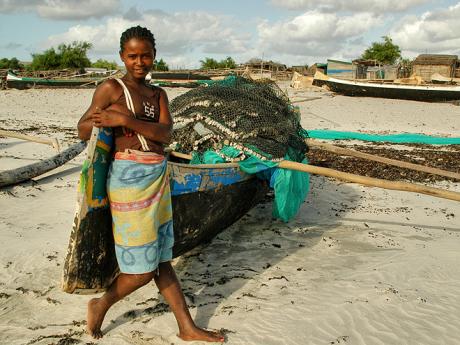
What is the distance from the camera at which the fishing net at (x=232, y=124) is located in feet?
14.3

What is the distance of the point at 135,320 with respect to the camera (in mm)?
2846

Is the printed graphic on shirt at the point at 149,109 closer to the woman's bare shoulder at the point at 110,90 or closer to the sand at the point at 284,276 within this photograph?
the woman's bare shoulder at the point at 110,90

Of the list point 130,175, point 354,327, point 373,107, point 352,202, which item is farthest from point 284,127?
point 373,107

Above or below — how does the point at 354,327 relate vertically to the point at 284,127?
below

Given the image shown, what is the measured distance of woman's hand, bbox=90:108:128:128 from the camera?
222cm

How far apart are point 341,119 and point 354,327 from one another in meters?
13.3

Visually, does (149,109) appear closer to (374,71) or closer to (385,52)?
(374,71)

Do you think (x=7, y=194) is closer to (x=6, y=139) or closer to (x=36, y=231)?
(x=36, y=231)

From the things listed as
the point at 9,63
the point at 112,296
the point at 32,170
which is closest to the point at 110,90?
the point at 112,296

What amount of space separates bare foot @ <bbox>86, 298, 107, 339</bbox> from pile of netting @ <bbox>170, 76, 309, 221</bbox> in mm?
1967

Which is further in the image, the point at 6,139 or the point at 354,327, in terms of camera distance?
the point at 6,139

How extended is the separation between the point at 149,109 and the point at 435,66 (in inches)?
1157

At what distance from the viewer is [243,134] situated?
4371mm

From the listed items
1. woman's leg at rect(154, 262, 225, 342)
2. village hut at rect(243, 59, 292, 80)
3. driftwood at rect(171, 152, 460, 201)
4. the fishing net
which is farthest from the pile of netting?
village hut at rect(243, 59, 292, 80)
